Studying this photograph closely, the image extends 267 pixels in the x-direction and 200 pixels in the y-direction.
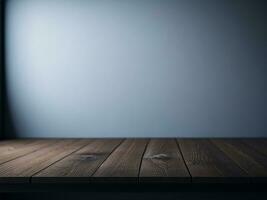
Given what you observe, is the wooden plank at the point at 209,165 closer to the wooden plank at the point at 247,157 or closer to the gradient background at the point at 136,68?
the wooden plank at the point at 247,157

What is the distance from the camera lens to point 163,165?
1454 millimetres

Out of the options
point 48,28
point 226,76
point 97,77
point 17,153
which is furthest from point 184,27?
point 17,153

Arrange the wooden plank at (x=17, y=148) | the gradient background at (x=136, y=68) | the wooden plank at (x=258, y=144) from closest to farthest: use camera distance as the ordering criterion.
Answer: the wooden plank at (x=17, y=148) → the wooden plank at (x=258, y=144) → the gradient background at (x=136, y=68)

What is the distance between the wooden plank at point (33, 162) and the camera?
1.23 meters

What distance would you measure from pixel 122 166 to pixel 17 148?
0.85 metres

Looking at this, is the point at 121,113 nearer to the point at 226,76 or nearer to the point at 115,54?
the point at 115,54

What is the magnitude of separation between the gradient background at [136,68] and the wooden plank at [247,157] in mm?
340

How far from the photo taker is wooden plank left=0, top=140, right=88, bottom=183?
48.6 inches

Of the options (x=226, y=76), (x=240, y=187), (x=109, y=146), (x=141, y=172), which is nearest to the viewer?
(x=240, y=187)

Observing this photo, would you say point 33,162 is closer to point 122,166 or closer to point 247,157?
point 122,166

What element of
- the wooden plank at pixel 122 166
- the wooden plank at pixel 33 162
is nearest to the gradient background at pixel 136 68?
the wooden plank at pixel 33 162

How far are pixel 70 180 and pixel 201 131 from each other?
4.90ft

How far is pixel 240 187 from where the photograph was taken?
120 cm

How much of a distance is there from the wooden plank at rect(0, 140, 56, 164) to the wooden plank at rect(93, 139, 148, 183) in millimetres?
441
